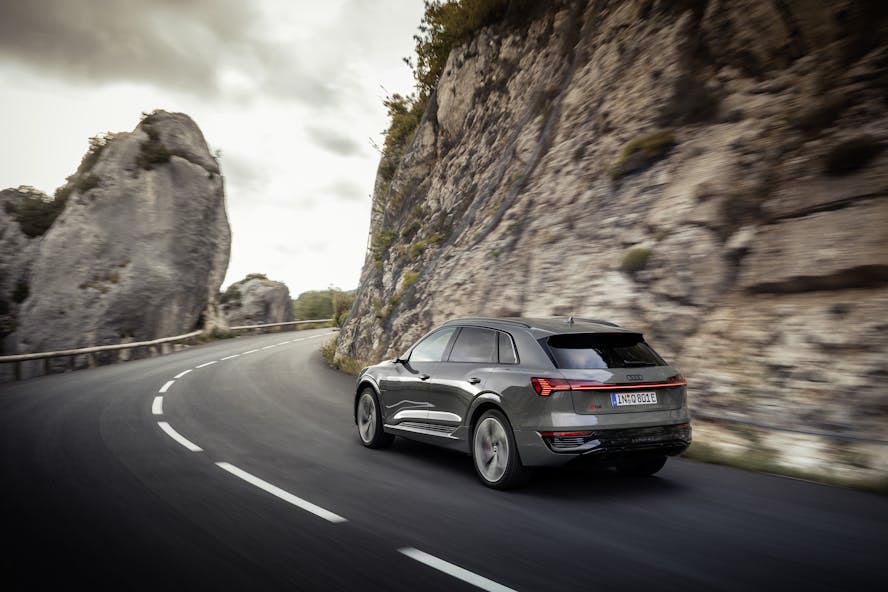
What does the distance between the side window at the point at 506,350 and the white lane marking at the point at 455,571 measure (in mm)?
2280

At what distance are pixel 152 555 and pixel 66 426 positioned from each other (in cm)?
630

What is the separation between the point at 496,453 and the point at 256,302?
35.5 meters

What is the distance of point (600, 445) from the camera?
538 centimetres

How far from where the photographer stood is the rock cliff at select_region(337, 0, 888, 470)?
787cm

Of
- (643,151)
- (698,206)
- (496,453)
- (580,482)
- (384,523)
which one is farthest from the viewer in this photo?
(643,151)

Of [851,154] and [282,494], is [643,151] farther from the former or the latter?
[282,494]

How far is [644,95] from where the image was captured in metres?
14.1

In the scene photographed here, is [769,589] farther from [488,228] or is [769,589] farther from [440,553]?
[488,228]

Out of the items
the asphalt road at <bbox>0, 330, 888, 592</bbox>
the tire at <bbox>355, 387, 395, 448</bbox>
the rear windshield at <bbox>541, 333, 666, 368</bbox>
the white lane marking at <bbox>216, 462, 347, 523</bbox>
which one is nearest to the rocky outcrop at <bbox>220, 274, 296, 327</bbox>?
the asphalt road at <bbox>0, 330, 888, 592</bbox>

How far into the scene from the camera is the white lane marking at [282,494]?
5023 millimetres

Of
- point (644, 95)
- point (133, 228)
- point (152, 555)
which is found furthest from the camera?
point (133, 228)

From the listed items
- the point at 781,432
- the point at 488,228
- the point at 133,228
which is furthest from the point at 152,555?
the point at 133,228

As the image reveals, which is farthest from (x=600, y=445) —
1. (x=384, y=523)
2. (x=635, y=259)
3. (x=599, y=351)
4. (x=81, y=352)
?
(x=81, y=352)

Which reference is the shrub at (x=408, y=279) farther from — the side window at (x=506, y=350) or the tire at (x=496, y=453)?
the tire at (x=496, y=453)
